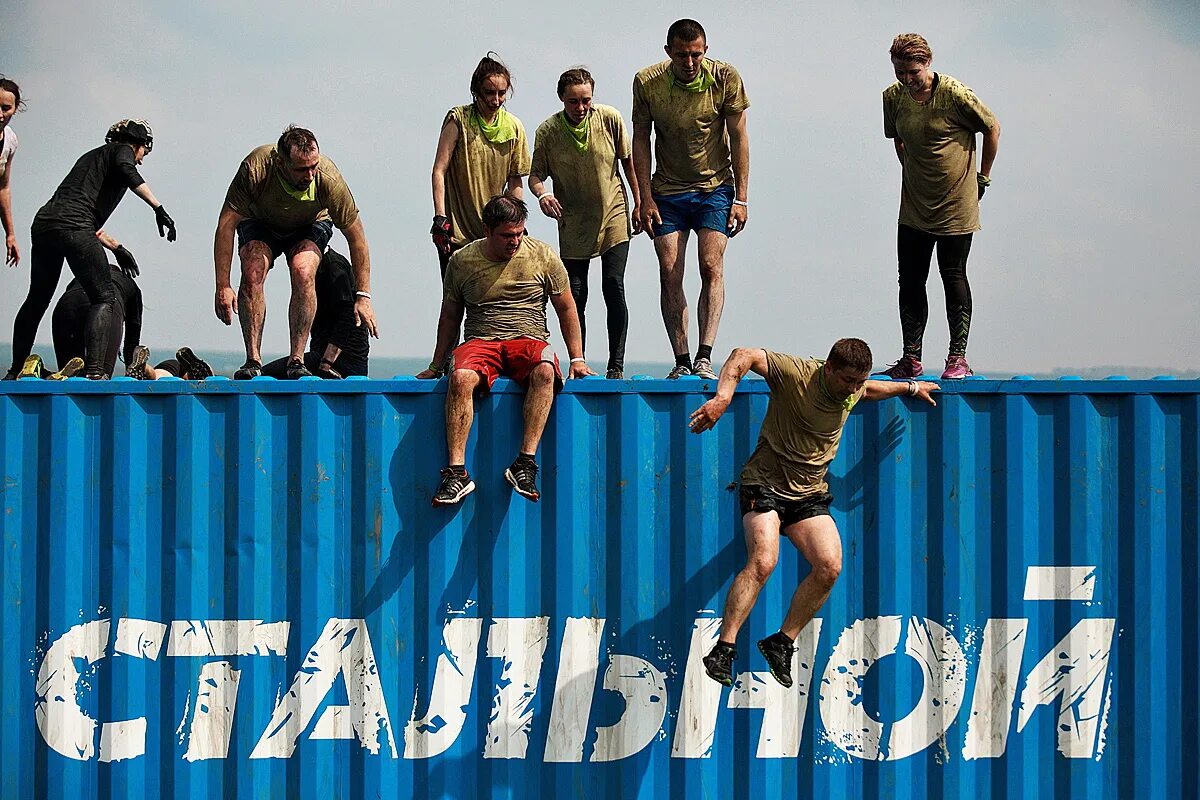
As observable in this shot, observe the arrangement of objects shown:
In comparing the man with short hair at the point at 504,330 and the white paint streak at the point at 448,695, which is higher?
the man with short hair at the point at 504,330

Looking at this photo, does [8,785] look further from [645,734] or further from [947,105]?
[947,105]

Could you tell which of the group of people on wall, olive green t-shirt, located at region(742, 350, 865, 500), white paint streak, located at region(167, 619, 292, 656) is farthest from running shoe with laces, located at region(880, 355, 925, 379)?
white paint streak, located at region(167, 619, 292, 656)

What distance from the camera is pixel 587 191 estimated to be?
7.16 meters

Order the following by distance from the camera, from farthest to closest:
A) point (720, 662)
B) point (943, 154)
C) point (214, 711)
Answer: point (943, 154) < point (214, 711) < point (720, 662)

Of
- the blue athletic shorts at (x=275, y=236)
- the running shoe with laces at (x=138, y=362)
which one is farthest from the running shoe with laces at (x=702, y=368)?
the running shoe with laces at (x=138, y=362)

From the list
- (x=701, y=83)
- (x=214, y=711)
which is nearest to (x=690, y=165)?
(x=701, y=83)

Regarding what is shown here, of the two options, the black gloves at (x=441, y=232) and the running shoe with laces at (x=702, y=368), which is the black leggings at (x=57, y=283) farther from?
the running shoe with laces at (x=702, y=368)

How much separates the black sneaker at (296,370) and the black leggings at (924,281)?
11.1ft

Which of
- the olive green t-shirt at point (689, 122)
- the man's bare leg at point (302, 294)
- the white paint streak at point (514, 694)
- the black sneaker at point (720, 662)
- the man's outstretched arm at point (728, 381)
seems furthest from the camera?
the olive green t-shirt at point (689, 122)

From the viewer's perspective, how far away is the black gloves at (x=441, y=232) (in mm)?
7055

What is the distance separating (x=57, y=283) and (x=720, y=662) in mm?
4467

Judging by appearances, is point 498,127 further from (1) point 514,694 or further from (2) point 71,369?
(1) point 514,694

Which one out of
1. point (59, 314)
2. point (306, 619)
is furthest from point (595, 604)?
point (59, 314)

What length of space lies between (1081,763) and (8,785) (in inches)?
218
